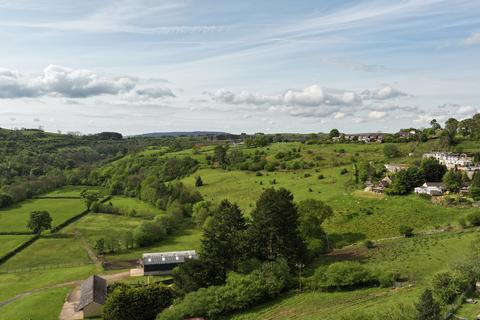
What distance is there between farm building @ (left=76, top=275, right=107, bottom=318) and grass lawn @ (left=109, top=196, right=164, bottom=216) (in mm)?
59541

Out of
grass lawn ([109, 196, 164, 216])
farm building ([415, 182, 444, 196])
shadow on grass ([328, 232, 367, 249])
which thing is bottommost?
grass lawn ([109, 196, 164, 216])

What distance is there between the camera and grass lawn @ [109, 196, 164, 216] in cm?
11694

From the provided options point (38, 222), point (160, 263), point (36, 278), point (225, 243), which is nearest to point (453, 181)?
point (225, 243)

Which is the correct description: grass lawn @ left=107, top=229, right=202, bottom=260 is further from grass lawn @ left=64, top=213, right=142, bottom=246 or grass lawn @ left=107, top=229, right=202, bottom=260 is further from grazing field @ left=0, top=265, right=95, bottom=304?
grazing field @ left=0, top=265, right=95, bottom=304

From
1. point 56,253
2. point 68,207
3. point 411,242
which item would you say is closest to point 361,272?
point 411,242

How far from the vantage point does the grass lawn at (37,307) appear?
5184cm

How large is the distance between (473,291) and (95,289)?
42.2 metres

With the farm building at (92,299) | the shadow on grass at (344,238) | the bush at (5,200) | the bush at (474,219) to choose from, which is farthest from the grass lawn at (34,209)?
the bush at (474,219)

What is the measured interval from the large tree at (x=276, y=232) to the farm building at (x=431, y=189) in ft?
114

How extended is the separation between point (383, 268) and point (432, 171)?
47318 millimetres

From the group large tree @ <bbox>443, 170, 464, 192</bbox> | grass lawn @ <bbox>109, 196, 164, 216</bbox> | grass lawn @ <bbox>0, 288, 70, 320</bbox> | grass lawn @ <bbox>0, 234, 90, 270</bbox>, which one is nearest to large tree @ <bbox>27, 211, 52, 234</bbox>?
grass lawn @ <bbox>0, 234, 90, 270</bbox>

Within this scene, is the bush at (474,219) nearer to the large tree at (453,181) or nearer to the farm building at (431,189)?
the farm building at (431,189)

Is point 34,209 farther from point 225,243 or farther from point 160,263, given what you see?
point 225,243

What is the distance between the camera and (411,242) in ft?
184
